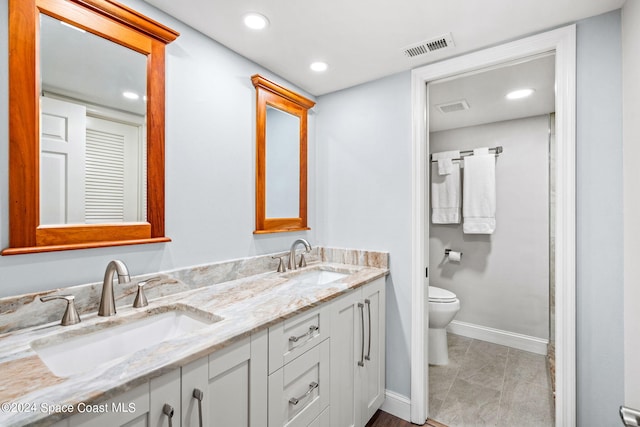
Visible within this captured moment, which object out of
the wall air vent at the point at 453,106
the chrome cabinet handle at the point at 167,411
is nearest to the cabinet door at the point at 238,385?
the chrome cabinet handle at the point at 167,411

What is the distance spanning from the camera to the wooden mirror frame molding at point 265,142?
75.1 inches

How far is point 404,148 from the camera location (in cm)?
202

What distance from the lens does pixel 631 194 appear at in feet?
4.24

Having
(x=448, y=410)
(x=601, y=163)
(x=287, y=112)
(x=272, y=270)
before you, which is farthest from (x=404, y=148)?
(x=448, y=410)

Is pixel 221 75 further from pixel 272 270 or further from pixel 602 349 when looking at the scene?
pixel 602 349

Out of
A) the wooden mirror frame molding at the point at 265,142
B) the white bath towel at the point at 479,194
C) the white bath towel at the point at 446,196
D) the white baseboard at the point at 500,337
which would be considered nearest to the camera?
the wooden mirror frame molding at the point at 265,142

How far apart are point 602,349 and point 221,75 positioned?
93.8 inches

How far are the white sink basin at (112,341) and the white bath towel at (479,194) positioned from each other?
2754mm

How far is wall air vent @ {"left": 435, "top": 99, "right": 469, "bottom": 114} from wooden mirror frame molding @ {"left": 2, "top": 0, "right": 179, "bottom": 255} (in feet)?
7.35

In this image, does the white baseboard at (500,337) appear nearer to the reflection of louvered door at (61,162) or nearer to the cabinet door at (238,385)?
the cabinet door at (238,385)

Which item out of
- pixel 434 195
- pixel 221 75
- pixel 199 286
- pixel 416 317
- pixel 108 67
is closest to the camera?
pixel 108 67

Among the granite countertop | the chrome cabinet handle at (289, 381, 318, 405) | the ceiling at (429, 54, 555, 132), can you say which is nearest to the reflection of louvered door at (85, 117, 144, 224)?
the granite countertop

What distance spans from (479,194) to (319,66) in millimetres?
2090

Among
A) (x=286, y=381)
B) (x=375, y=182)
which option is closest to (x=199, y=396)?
(x=286, y=381)
